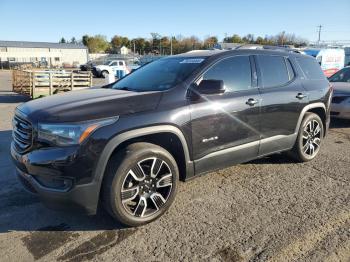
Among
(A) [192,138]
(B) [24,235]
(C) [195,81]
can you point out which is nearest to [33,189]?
(B) [24,235]

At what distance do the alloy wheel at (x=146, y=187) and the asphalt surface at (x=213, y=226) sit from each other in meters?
0.20

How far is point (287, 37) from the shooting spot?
103750mm

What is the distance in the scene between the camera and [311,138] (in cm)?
540

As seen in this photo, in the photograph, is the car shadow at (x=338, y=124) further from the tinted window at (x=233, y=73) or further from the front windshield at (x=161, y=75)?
the front windshield at (x=161, y=75)

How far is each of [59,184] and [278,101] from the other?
10.0ft

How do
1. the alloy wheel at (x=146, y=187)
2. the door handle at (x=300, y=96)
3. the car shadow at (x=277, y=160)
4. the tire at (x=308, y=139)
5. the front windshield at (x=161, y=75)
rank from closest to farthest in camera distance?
1. the alloy wheel at (x=146, y=187)
2. the front windshield at (x=161, y=75)
3. the door handle at (x=300, y=96)
4. the tire at (x=308, y=139)
5. the car shadow at (x=277, y=160)

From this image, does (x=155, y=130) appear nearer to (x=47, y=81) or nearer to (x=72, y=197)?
(x=72, y=197)

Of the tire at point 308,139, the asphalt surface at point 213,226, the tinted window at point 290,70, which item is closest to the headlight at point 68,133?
the asphalt surface at point 213,226

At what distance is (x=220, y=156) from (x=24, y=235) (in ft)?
7.42

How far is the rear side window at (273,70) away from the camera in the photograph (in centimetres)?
460

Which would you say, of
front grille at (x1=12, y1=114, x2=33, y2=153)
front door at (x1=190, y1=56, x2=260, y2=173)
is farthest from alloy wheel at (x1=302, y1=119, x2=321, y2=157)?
front grille at (x1=12, y1=114, x2=33, y2=153)

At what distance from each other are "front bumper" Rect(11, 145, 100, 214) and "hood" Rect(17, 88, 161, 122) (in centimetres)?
33

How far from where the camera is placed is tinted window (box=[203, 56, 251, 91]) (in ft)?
13.3

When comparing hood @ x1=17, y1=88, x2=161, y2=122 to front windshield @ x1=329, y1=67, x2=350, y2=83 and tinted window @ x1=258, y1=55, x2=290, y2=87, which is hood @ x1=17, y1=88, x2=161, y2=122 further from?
front windshield @ x1=329, y1=67, x2=350, y2=83
